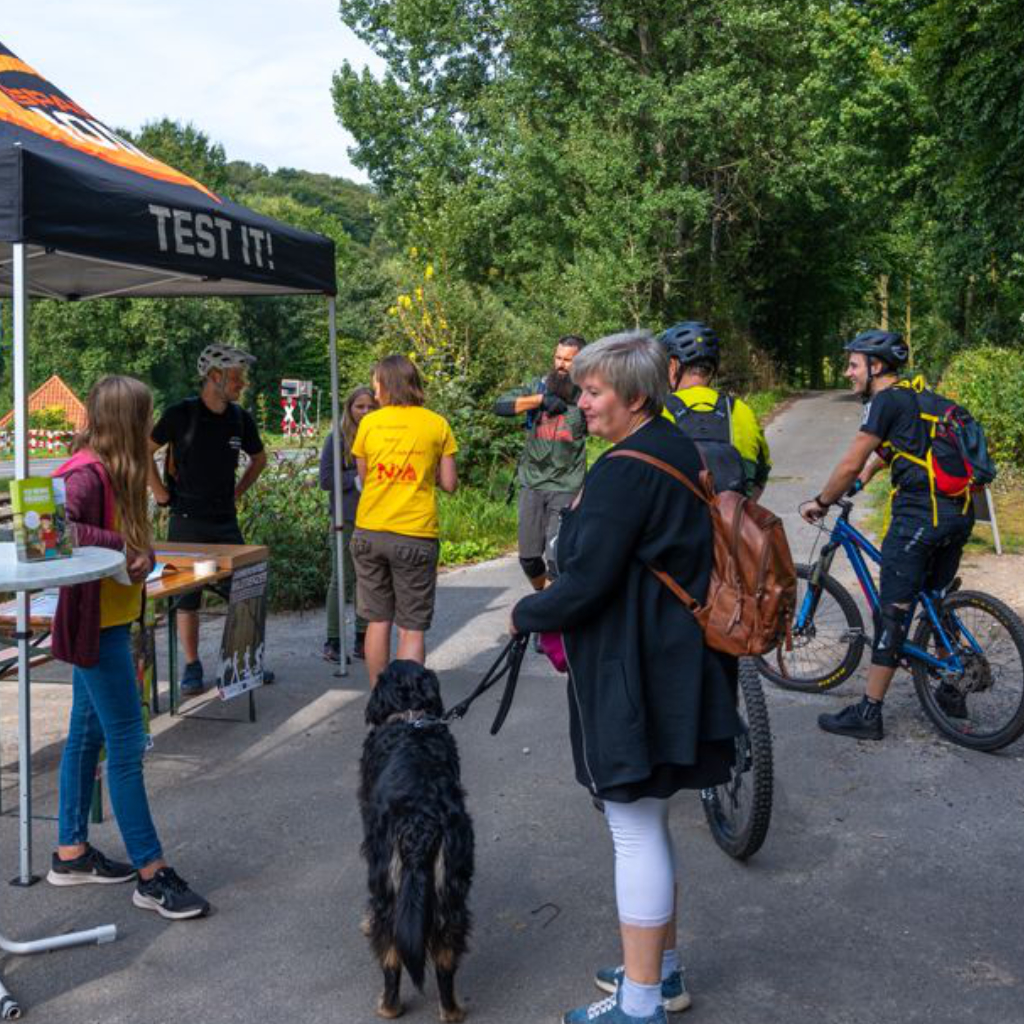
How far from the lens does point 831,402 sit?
32.2 metres

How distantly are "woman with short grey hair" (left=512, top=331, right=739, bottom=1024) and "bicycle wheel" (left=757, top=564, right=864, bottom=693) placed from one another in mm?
3278

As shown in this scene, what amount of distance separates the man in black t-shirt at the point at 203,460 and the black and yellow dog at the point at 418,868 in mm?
3200

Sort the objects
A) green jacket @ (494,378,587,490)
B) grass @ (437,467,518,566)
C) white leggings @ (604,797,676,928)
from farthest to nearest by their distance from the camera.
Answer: grass @ (437,467,518,566) → green jacket @ (494,378,587,490) → white leggings @ (604,797,676,928)

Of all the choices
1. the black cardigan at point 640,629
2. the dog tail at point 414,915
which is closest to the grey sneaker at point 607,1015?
the dog tail at point 414,915

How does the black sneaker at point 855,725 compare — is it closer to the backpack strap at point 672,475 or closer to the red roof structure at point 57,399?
the backpack strap at point 672,475

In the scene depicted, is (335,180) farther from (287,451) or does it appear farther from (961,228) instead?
(287,451)

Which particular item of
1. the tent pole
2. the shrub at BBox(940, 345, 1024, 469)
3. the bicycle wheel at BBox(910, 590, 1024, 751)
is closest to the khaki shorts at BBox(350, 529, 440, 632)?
the tent pole

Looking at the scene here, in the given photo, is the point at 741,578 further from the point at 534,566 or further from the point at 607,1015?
the point at 534,566

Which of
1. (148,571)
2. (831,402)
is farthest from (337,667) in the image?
(831,402)

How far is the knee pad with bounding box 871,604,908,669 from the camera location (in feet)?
16.9

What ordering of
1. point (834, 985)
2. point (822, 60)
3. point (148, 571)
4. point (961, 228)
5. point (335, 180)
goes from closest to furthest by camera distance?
point (834, 985) < point (148, 571) < point (961, 228) < point (822, 60) < point (335, 180)

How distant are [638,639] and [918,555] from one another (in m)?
2.93

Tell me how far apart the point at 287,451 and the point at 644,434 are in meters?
8.62

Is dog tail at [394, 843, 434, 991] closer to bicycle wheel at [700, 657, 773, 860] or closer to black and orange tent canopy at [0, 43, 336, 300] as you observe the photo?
bicycle wheel at [700, 657, 773, 860]
